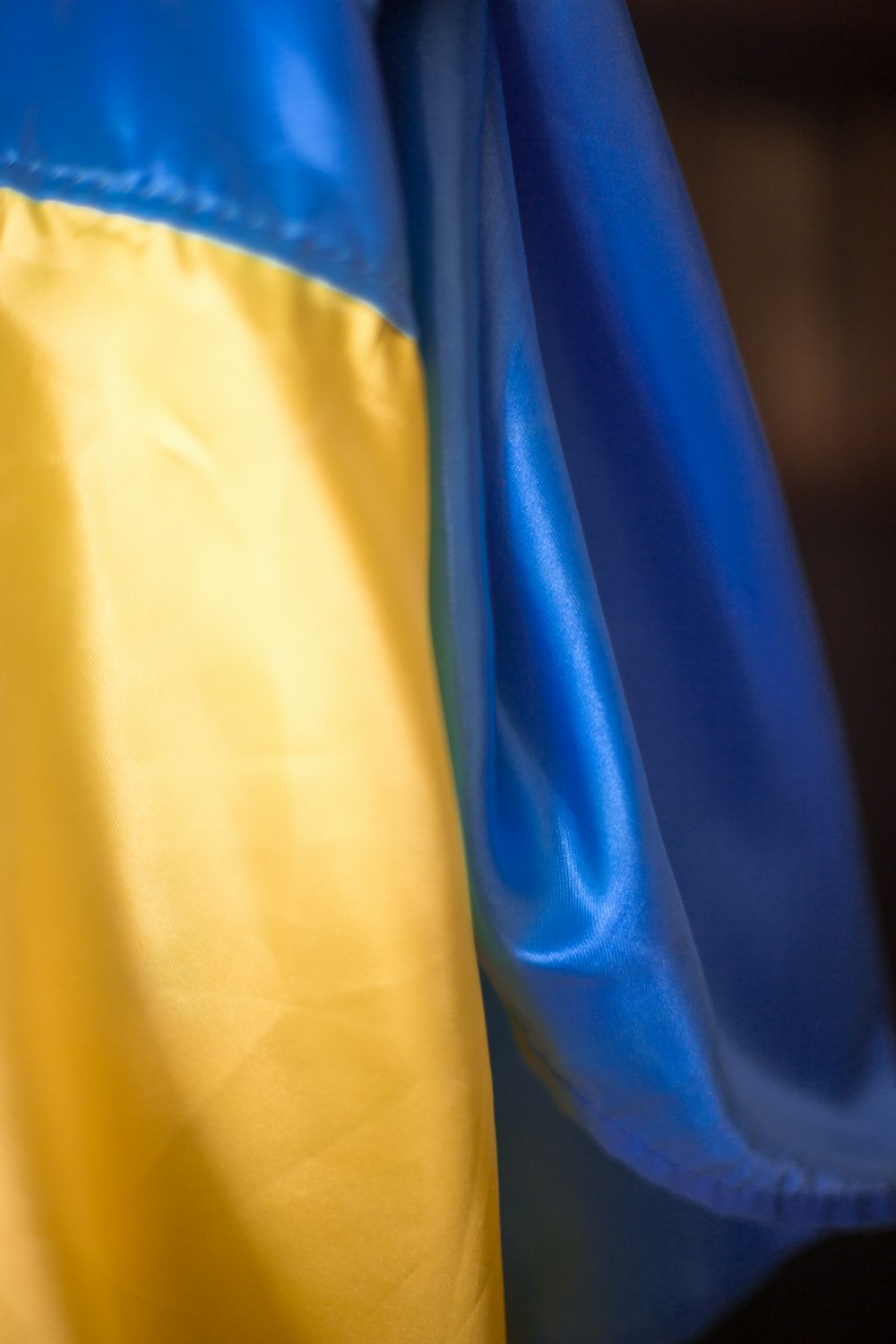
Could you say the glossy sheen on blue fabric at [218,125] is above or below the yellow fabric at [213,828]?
above

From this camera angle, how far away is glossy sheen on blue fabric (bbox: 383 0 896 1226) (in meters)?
0.29

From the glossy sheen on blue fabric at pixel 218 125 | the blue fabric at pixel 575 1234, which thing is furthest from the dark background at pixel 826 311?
the glossy sheen on blue fabric at pixel 218 125

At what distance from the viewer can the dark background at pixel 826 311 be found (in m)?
0.43

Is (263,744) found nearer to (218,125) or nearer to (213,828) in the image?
(213,828)

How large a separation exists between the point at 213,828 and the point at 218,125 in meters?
0.18

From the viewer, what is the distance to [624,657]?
36cm

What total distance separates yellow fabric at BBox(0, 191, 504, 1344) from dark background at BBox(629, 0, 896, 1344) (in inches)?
9.4

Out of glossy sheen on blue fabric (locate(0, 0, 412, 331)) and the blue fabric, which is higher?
glossy sheen on blue fabric (locate(0, 0, 412, 331))

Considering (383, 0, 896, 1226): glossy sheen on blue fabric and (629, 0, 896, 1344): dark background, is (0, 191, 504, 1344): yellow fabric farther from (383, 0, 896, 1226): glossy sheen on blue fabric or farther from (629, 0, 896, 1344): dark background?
(629, 0, 896, 1344): dark background

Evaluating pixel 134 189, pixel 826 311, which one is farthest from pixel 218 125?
pixel 826 311

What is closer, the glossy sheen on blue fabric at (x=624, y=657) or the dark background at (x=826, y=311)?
the glossy sheen on blue fabric at (x=624, y=657)

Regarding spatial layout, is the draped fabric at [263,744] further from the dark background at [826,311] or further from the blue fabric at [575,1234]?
the dark background at [826,311]

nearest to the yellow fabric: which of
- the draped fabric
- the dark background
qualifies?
the draped fabric

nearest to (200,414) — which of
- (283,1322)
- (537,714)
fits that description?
(537,714)
